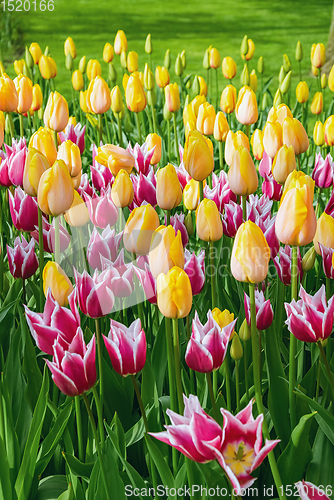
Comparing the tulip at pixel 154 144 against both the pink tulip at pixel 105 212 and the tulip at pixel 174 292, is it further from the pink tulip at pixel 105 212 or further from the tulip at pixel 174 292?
the tulip at pixel 174 292

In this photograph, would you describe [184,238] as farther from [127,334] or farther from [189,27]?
[189,27]

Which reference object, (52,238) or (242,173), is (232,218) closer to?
(242,173)

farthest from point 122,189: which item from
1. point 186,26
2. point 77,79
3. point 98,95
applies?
point 186,26

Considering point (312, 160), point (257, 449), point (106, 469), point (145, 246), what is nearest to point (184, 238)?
point (145, 246)

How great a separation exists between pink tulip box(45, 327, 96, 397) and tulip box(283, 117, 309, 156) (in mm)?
1161

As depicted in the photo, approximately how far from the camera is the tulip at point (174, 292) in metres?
0.99

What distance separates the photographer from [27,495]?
124 cm

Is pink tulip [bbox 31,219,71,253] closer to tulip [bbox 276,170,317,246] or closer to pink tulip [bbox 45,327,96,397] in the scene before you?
pink tulip [bbox 45,327,96,397]

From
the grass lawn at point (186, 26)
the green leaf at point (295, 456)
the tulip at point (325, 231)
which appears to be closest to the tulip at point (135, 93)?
the tulip at point (325, 231)

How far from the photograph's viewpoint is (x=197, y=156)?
150 cm

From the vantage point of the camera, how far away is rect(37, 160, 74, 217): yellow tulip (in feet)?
4.37

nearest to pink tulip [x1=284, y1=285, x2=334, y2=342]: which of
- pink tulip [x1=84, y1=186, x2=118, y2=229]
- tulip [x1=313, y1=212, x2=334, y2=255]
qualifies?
tulip [x1=313, y1=212, x2=334, y2=255]

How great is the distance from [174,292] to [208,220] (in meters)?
0.44

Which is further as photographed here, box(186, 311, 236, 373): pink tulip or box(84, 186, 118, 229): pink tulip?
box(84, 186, 118, 229): pink tulip
